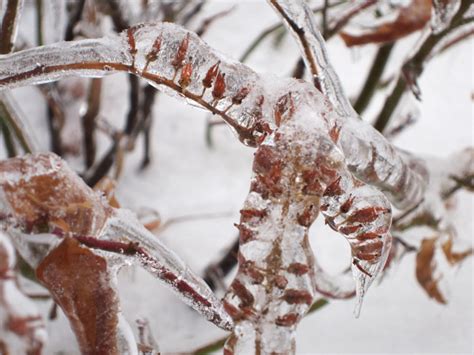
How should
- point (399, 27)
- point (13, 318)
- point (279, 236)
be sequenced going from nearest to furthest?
point (279, 236) < point (13, 318) < point (399, 27)

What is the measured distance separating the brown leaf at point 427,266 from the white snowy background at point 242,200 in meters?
0.05

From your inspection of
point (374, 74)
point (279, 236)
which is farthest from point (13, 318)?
point (374, 74)

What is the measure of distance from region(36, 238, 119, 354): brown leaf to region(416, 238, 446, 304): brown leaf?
32 cm

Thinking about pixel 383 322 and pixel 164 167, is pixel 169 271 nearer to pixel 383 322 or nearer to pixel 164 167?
pixel 383 322

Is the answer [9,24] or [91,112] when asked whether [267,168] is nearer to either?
[9,24]

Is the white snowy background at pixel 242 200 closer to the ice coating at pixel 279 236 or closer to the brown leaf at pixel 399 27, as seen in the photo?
the brown leaf at pixel 399 27

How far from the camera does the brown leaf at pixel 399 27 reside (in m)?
0.47

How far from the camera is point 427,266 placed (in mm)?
542

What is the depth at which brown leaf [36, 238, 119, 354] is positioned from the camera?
29cm

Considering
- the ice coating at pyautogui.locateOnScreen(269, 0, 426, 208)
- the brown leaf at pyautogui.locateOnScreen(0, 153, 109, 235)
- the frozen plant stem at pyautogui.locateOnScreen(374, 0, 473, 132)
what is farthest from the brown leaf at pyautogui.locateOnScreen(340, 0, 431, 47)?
the brown leaf at pyautogui.locateOnScreen(0, 153, 109, 235)

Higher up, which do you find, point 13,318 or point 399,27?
point 399,27

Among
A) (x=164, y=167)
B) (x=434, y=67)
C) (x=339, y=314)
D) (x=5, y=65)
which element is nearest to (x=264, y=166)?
(x=5, y=65)

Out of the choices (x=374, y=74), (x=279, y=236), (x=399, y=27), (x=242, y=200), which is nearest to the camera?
(x=279, y=236)

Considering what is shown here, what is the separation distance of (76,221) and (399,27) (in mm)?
296
